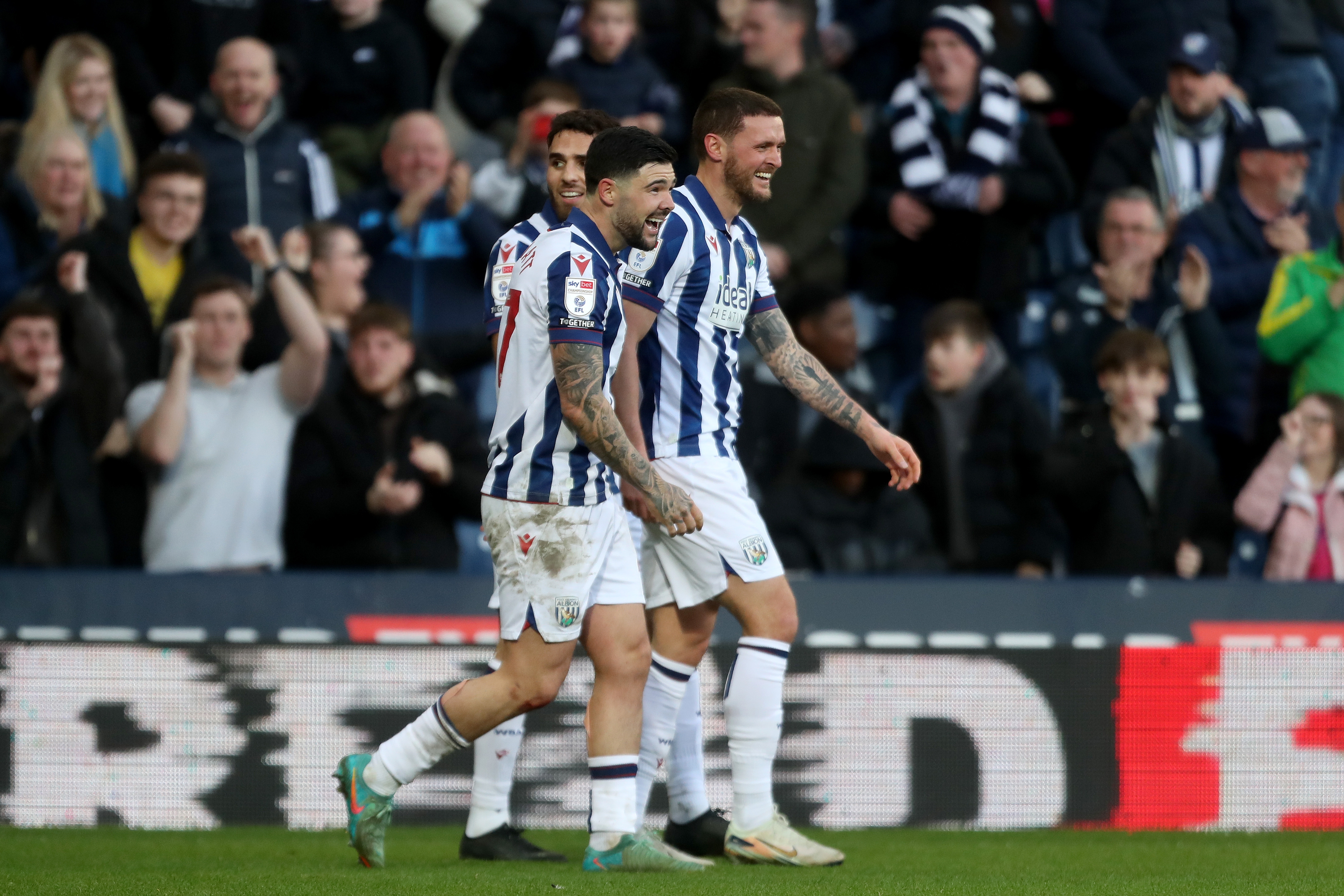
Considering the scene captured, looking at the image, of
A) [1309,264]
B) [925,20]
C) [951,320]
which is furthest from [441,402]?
[1309,264]

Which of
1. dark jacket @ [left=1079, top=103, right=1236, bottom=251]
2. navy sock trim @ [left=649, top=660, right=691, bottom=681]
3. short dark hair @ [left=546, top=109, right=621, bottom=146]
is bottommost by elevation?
navy sock trim @ [left=649, top=660, right=691, bottom=681]

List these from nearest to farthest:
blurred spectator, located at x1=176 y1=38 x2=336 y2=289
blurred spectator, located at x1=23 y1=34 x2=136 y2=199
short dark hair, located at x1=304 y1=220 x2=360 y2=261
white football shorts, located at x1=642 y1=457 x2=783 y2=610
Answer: white football shorts, located at x1=642 y1=457 x2=783 y2=610
short dark hair, located at x1=304 y1=220 x2=360 y2=261
blurred spectator, located at x1=23 y1=34 x2=136 y2=199
blurred spectator, located at x1=176 y1=38 x2=336 y2=289

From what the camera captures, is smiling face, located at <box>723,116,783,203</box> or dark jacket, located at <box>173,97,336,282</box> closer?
smiling face, located at <box>723,116,783,203</box>

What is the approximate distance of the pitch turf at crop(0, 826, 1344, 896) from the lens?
4.53 m

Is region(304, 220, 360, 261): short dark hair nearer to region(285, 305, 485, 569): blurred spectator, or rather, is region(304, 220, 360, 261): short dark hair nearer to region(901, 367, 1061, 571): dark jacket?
region(285, 305, 485, 569): blurred spectator

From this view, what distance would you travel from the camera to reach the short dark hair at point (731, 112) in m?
5.18

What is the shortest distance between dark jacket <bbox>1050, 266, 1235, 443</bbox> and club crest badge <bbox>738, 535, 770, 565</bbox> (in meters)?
3.80

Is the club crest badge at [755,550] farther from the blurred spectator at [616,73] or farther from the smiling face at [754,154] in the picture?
the blurred spectator at [616,73]

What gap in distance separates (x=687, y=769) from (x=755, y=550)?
0.88 meters

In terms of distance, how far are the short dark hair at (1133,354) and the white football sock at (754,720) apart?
342 cm

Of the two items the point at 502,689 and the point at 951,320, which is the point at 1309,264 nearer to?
the point at 951,320

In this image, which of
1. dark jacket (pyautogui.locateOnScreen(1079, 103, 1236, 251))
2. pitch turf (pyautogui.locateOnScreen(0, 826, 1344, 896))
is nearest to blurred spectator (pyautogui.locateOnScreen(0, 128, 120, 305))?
pitch turf (pyautogui.locateOnScreen(0, 826, 1344, 896))

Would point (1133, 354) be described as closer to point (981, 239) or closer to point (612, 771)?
point (981, 239)

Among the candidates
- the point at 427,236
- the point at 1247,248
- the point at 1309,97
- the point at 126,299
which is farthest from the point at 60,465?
the point at 1309,97
